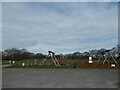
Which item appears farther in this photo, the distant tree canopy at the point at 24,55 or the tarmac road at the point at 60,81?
the distant tree canopy at the point at 24,55

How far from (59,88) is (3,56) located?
40894mm

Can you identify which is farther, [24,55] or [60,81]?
[24,55]

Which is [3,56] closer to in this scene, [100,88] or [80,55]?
[80,55]

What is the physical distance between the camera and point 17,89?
23.7 ft

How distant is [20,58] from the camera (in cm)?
4119

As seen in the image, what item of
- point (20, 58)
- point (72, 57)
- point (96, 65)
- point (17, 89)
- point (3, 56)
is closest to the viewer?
point (17, 89)

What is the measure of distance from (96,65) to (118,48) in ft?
98.4

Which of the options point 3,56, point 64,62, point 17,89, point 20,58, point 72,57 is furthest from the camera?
point 72,57

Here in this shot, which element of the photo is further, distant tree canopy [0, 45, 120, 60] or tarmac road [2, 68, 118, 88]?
distant tree canopy [0, 45, 120, 60]

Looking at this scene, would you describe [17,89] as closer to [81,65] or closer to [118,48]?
[81,65]

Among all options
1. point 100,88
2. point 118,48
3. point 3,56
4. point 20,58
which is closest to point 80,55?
point 118,48

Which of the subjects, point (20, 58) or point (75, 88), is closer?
point (75, 88)

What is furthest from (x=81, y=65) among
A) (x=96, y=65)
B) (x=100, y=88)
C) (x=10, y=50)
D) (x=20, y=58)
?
(x=10, y=50)

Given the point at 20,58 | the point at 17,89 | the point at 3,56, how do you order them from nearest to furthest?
the point at 17,89 → the point at 20,58 → the point at 3,56
